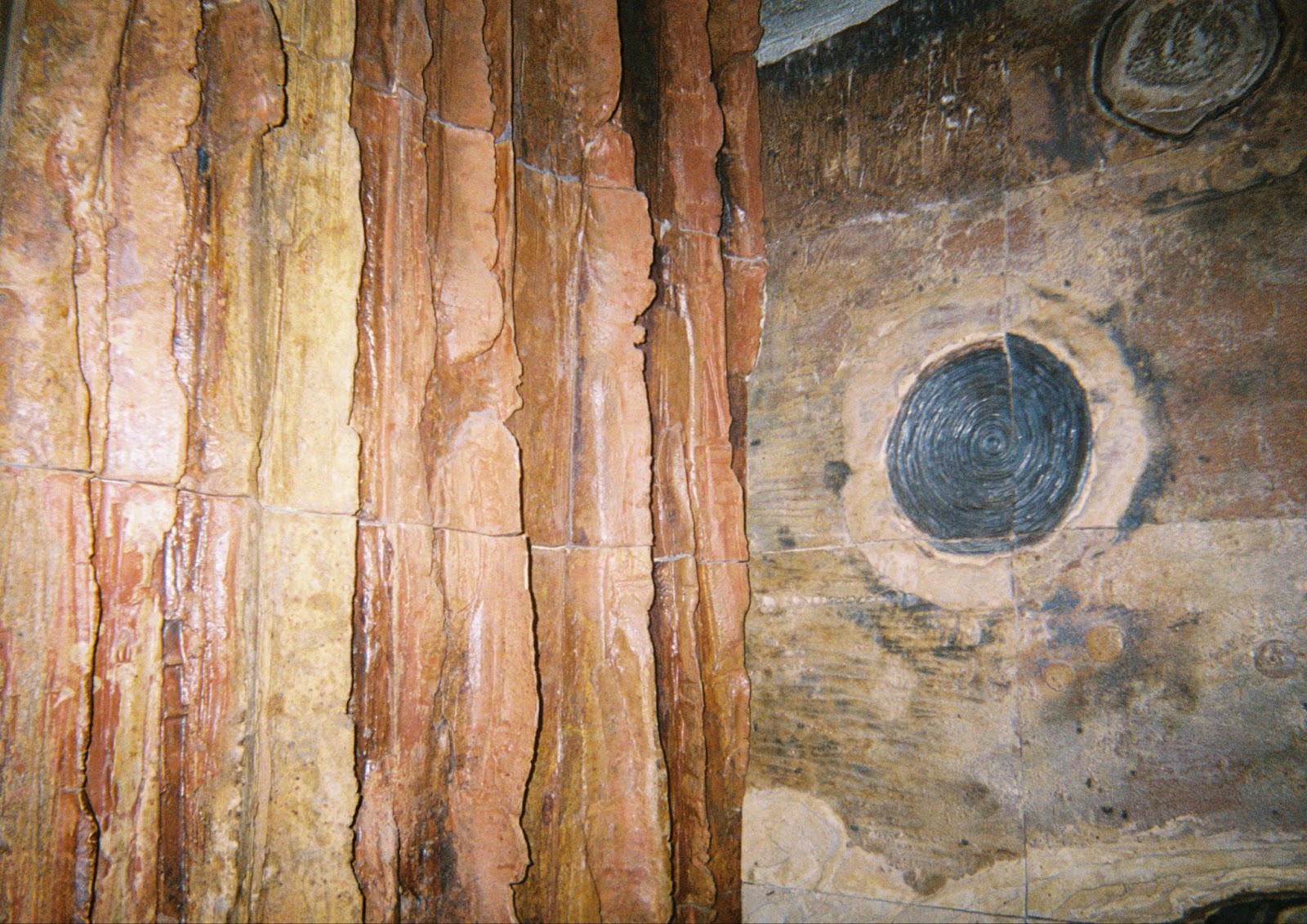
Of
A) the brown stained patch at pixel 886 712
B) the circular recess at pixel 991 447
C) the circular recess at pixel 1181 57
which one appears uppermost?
the circular recess at pixel 1181 57

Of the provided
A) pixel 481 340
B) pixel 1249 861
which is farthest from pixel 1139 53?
pixel 1249 861

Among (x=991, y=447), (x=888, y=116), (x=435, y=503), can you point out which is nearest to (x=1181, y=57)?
(x=888, y=116)

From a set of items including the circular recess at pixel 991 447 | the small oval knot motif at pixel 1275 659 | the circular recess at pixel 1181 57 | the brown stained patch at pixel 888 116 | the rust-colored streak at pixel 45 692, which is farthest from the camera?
the brown stained patch at pixel 888 116

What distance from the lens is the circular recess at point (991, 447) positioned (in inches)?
87.7

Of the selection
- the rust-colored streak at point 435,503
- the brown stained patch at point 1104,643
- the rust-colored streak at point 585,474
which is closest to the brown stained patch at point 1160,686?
the brown stained patch at point 1104,643

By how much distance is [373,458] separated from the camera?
6.46ft

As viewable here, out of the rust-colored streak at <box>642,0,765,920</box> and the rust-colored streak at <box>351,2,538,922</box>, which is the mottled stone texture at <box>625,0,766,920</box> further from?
the rust-colored streak at <box>351,2,538,922</box>

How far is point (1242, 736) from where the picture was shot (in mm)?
1945

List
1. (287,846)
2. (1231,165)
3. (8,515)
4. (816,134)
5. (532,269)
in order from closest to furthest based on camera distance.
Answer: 1. (8,515)
2. (287,846)
3. (1231,165)
4. (532,269)
5. (816,134)

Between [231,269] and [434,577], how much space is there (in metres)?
0.90

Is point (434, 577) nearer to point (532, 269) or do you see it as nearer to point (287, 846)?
point (287, 846)

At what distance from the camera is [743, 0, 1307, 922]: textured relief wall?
1989 mm

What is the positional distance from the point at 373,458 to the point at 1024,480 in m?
1.86

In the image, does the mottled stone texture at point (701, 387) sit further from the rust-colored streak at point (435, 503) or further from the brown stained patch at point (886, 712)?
the rust-colored streak at point (435, 503)
